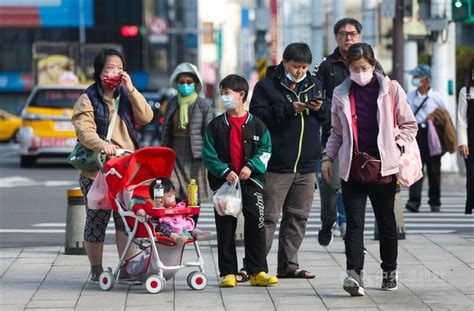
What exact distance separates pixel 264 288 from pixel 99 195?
1407 millimetres

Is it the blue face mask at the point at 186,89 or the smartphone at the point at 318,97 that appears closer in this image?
the smartphone at the point at 318,97

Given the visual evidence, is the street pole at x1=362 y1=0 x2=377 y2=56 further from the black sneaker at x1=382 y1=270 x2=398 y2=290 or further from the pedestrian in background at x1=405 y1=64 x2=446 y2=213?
the black sneaker at x1=382 y1=270 x2=398 y2=290

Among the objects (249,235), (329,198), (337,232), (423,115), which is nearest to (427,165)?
(423,115)

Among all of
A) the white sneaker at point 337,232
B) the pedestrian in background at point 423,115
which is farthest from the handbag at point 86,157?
the pedestrian in background at point 423,115

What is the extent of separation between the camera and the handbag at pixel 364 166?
9281 mm

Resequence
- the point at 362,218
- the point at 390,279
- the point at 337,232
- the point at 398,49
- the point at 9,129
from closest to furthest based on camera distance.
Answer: the point at 362,218 < the point at 390,279 < the point at 337,232 < the point at 398,49 < the point at 9,129

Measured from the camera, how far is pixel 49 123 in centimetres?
2736

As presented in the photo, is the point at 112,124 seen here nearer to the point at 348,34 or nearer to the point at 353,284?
the point at 353,284

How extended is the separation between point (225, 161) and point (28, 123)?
18307 millimetres

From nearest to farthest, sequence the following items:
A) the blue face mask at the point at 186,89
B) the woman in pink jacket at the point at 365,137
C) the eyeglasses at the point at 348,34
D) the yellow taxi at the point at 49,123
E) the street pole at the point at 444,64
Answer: the woman in pink jacket at the point at 365,137 → the eyeglasses at the point at 348,34 → the blue face mask at the point at 186,89 → the street pole at the point at 444,64 → the yellow taxi at the point at 49,123

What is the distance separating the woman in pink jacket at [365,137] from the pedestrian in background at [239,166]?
2.13ft

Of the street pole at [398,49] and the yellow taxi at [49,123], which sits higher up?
the street pole at [398,49]

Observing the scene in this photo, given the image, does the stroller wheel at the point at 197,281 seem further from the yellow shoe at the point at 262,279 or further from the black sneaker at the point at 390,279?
the black sneaker at the point at 390,279

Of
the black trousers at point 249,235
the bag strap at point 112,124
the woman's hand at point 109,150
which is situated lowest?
the black trousers at point 249,235
